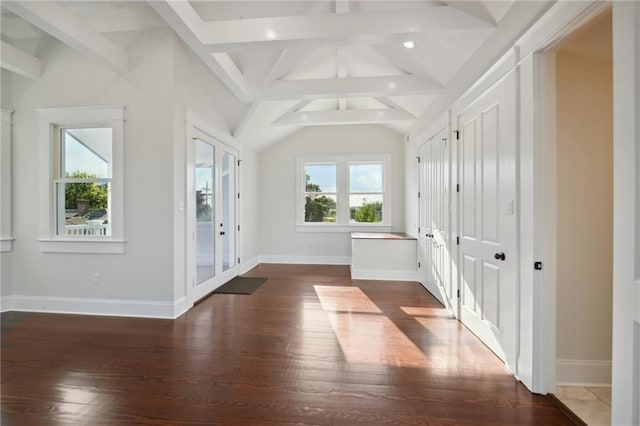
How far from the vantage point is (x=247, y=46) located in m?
2.92

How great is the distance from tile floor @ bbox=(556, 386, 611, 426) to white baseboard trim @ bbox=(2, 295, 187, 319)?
354 cm

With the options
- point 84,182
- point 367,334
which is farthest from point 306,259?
point 84,182

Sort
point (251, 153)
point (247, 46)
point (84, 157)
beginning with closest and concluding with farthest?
point (247, 46) < point (84, 157) < point (251, 153)

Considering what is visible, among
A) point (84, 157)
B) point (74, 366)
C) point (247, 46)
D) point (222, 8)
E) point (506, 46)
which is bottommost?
point (74, 366)

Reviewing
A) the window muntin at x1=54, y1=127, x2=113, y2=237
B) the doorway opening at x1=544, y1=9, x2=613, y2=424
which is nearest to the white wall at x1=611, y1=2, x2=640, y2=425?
the doorway opening at x1=544, y1=9, x2=613, y2=424

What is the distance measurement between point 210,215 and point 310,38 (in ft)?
9.10

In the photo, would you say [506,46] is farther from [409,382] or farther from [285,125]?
[285,125]

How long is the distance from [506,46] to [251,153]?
16.3ft

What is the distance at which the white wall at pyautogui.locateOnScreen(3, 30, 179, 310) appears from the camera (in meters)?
3.42

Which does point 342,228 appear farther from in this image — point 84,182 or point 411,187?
point 84,182

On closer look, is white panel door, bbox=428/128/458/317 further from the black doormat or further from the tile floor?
the black doormat

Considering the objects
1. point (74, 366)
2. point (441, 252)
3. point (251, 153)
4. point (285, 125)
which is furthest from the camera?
point (251, 153)

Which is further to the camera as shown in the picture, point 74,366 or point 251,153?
point 251,153

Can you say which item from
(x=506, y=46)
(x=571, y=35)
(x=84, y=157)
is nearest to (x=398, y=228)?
(x=506, y=46)
